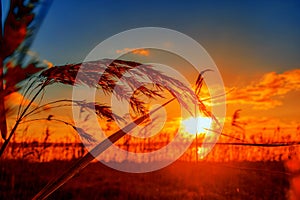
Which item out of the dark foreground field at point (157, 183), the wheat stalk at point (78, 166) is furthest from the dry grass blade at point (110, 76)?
the dark foreground field at point (157, 183)

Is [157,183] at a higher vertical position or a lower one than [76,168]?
lower

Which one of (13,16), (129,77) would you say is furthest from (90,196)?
(13,16)

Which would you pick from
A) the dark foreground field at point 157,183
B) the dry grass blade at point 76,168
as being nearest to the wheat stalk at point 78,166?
the dry grass blade at point 76,168

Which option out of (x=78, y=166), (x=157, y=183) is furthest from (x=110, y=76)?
(x=157, y=183)

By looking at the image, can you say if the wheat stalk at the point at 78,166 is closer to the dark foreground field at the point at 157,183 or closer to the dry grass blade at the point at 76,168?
the dry grass blade at the point at 76,168

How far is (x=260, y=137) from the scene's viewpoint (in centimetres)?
494

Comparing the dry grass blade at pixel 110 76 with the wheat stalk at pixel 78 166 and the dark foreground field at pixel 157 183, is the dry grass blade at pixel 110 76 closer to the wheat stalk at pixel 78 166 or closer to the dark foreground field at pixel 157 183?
the wheat stalk at pixel 78 166

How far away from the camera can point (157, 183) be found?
5262mm

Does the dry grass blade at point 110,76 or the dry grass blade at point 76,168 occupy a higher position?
the dry grass blade at point 110,76

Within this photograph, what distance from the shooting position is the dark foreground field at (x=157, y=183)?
408cm

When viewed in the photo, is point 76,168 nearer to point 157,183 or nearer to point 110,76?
point 110,76

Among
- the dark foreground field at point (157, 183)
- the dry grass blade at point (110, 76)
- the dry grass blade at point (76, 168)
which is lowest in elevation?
the dark foreground field at point (157, 183)

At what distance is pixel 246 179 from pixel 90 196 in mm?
2164

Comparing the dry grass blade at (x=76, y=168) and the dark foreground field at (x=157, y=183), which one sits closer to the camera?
the dry grass blade at (x=76, y=168)
